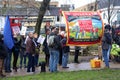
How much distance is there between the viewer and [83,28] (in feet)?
59.5

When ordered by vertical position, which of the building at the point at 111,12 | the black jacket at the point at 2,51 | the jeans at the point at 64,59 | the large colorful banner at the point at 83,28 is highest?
the building at the point at 111,12

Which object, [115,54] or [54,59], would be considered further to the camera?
[115,54]

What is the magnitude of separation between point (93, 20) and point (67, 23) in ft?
4.87

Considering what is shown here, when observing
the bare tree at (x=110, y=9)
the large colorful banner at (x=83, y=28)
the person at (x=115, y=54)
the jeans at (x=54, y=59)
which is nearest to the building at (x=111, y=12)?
the bare tree at (x=110, y=9)

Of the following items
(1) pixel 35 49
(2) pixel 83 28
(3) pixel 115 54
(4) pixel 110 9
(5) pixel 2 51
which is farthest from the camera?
(4) pixel 110 9

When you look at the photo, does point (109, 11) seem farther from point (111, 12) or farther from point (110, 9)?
point (110, 9)

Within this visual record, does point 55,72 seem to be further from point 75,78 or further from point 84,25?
point 84,25

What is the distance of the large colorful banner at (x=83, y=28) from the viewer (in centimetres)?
1792

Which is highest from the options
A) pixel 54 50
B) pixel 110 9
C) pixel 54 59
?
pixel 110 9

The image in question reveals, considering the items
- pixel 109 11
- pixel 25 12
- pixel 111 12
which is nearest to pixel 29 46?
pixel 109 11

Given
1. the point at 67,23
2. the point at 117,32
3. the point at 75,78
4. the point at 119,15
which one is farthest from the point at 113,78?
the point at 119,15

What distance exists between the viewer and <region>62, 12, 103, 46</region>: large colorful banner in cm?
1792

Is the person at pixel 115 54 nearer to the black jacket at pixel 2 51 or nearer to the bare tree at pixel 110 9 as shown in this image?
the black jacket at pixel 2 51

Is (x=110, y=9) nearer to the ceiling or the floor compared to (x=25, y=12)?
nearer to the floor
